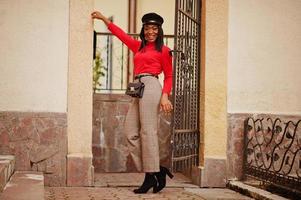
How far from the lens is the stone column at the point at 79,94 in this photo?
6.47 meters

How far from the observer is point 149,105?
602 centimetres

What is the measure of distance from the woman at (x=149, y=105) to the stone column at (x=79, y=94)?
698 mm

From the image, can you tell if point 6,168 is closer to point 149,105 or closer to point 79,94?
point 79,94

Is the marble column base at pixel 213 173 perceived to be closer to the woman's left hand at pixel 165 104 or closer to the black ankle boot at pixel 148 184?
the black ankle boot at pixel 148 184

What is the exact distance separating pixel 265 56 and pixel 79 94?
2555 millimetres

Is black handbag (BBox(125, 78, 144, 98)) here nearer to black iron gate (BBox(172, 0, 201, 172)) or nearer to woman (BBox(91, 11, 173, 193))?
woman (BBox(91, 11, 173, 193))

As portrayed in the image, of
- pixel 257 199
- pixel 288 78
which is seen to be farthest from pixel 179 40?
pixel 257 199

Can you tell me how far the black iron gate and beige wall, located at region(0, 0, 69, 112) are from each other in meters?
1.42

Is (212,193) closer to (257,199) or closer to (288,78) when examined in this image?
(257,199)

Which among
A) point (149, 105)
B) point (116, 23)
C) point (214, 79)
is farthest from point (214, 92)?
point (116, 23)

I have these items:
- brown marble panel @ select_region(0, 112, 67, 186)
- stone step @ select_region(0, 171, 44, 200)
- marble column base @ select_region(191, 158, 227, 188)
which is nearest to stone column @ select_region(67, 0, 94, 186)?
brown marble panel @ select_region(0, 112, 67, 186)

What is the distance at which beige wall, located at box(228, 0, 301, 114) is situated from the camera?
273 inches

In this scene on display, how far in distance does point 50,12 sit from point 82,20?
1.35ft

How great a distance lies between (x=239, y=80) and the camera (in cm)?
693
